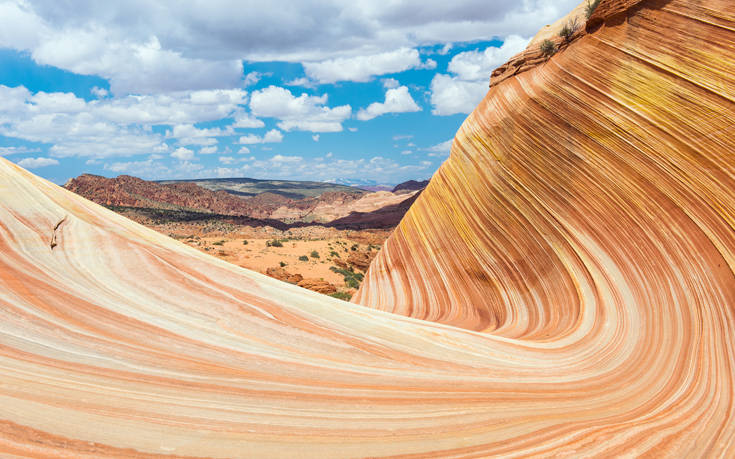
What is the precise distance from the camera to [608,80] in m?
4.47

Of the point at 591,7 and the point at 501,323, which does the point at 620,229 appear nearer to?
the point at 501,323

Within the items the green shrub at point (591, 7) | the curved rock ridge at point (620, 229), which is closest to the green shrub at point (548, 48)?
the curved rock ridge at point (620, 229)

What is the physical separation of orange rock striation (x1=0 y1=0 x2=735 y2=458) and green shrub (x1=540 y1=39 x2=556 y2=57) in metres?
0.23

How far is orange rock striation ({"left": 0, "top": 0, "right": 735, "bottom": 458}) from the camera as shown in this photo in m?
1.98

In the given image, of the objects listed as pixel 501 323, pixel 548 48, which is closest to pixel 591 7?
pixel 548 48

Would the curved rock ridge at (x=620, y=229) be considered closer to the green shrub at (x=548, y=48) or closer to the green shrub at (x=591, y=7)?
the green shrub at (x=548, y=48)

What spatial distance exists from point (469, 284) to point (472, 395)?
3512mm

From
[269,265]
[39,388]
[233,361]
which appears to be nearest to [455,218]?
[233,361]

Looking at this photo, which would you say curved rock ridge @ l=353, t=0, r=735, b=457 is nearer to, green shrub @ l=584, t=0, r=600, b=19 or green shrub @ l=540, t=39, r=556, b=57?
green shrub @ l=540, t=39, r=556, b=57

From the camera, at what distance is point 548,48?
5637mm

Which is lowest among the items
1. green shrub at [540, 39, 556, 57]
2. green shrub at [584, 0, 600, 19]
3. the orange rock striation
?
the orange rock striation

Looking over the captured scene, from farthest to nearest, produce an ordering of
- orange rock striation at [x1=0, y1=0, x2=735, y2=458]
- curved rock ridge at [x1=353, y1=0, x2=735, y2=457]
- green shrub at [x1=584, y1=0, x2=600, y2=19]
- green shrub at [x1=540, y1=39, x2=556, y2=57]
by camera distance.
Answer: green shrub at [x1=540, y1=39, x2=556, y2=57] < green shrub at [x1=584, y1=0, x2=600, y2=19] < curved rock ridge at [x1=353, y1=0, x2=735, y2=457] < orange rock striation at [x1=0, y1=0, x2=735, y2=458]

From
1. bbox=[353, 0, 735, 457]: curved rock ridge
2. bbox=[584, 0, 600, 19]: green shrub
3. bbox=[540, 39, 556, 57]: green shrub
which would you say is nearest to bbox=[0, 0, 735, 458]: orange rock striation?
bbox=[353, 0, 735, 457]: curved rock ridge

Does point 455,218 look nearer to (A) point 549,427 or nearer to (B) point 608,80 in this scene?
(B) point 608,80
